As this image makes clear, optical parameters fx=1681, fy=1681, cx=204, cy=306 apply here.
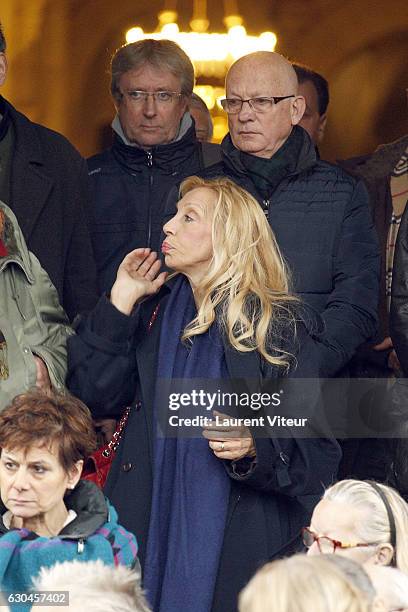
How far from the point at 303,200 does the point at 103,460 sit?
128cm

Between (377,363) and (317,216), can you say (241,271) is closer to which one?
(317,216)

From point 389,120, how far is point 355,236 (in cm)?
719

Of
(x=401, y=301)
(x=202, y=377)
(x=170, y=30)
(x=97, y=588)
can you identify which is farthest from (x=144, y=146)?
(x=170, y=30)

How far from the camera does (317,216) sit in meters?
6.07

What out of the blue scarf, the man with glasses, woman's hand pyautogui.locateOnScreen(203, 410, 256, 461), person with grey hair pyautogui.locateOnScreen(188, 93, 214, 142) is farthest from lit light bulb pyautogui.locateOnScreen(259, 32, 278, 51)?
woman's hand pyautogui.locateOnScreen(203, 410, 256, 461)

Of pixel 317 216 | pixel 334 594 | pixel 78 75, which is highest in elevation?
pixel 78 75

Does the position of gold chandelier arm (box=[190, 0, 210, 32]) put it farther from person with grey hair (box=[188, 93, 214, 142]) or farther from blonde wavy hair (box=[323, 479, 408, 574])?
blonde wavy hair (box=[323, 479, 408, 574])

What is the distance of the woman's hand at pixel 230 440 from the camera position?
5207 mm

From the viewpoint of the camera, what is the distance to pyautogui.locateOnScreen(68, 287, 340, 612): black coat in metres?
5.25

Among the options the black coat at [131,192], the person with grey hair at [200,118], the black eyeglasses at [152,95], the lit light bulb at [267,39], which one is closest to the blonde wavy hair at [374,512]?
the black coat at [131,192]

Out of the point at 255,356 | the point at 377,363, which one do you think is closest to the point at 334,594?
the point at 255,356

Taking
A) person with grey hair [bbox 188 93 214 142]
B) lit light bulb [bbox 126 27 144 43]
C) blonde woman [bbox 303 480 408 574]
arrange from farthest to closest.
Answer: lit light bulb [bbox 126 27 144 43] → person with grey hair [bbox 188 93 214 142] → blonde woman [bbox 303 480 408 574]

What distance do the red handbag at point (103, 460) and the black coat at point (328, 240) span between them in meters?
0.80

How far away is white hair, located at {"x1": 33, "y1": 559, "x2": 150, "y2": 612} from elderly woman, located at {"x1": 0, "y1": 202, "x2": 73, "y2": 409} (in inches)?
44.4
